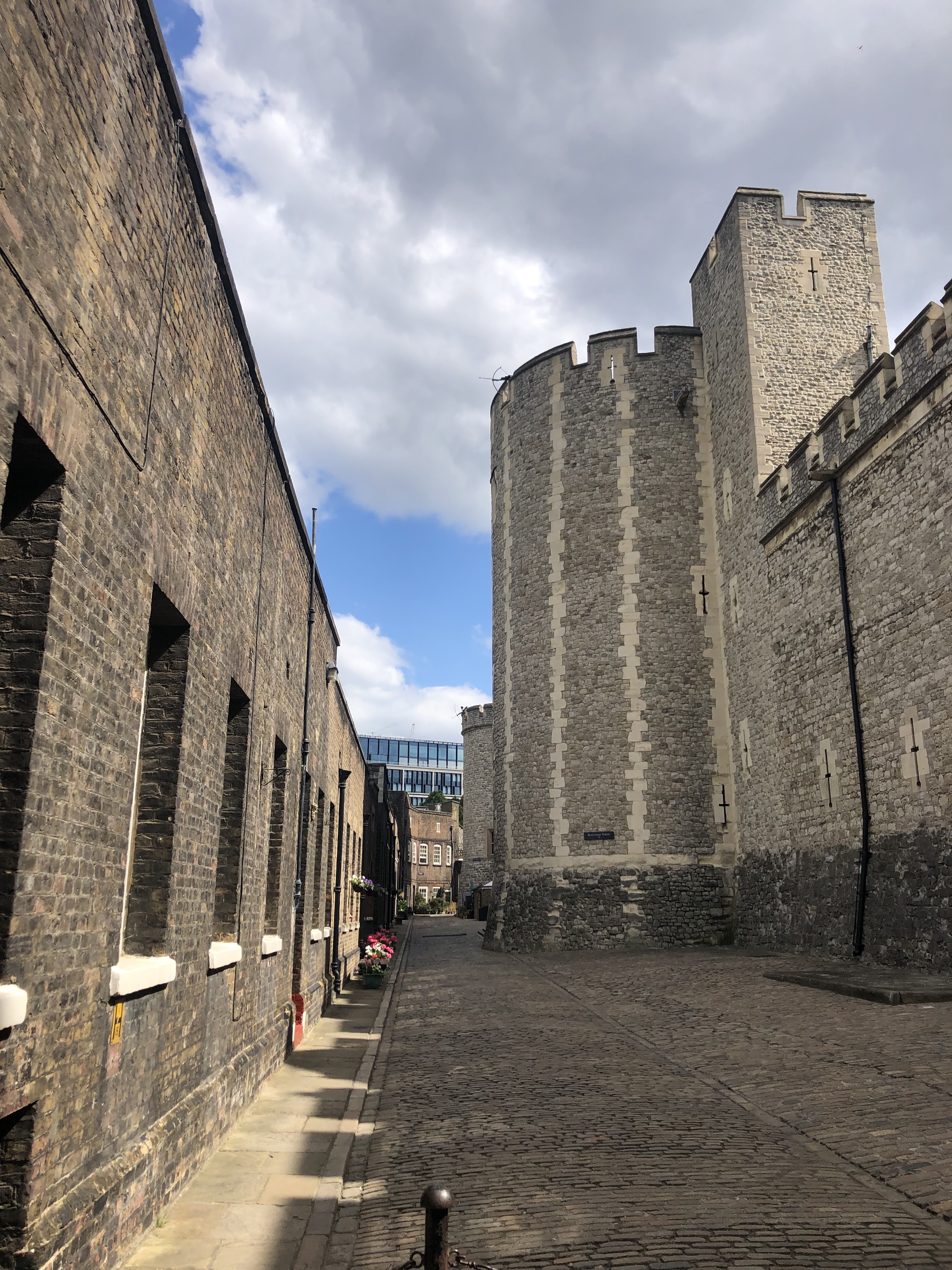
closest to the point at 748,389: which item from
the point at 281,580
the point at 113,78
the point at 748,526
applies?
the point at 748,526

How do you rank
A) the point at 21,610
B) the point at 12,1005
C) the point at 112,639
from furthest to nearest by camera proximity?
1. the point at 112,639
2. the point at 21,610
3. the point at 12,1005

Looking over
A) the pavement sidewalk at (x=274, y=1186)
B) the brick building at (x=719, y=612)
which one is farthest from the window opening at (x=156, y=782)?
the brick building at (x=719, y=612)

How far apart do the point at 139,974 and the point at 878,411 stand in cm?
1335

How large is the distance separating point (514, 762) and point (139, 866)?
1889 centimetres

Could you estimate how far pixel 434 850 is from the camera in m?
73.9

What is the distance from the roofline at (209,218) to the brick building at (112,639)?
1.0 inches

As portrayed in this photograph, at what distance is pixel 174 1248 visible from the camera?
4523 millimetres

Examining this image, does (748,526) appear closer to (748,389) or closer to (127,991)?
(748,389)

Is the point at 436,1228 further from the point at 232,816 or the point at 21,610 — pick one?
the point at 232,816

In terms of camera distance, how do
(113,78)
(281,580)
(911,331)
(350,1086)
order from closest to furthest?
1. (113,78)
2. (350,1086)
3. (281,580)
4. (911,331)

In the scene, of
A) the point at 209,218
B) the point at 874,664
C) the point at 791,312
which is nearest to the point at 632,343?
the point at 791,312

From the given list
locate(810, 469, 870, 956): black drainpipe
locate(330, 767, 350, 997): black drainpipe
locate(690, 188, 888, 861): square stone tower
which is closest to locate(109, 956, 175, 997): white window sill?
locate(330, 767, 350, 997): black drainpipe

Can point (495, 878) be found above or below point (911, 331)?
below

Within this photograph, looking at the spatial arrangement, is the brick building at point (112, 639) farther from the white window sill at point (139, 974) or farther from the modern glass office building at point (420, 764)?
the modern glass office building at point (420, 764)
